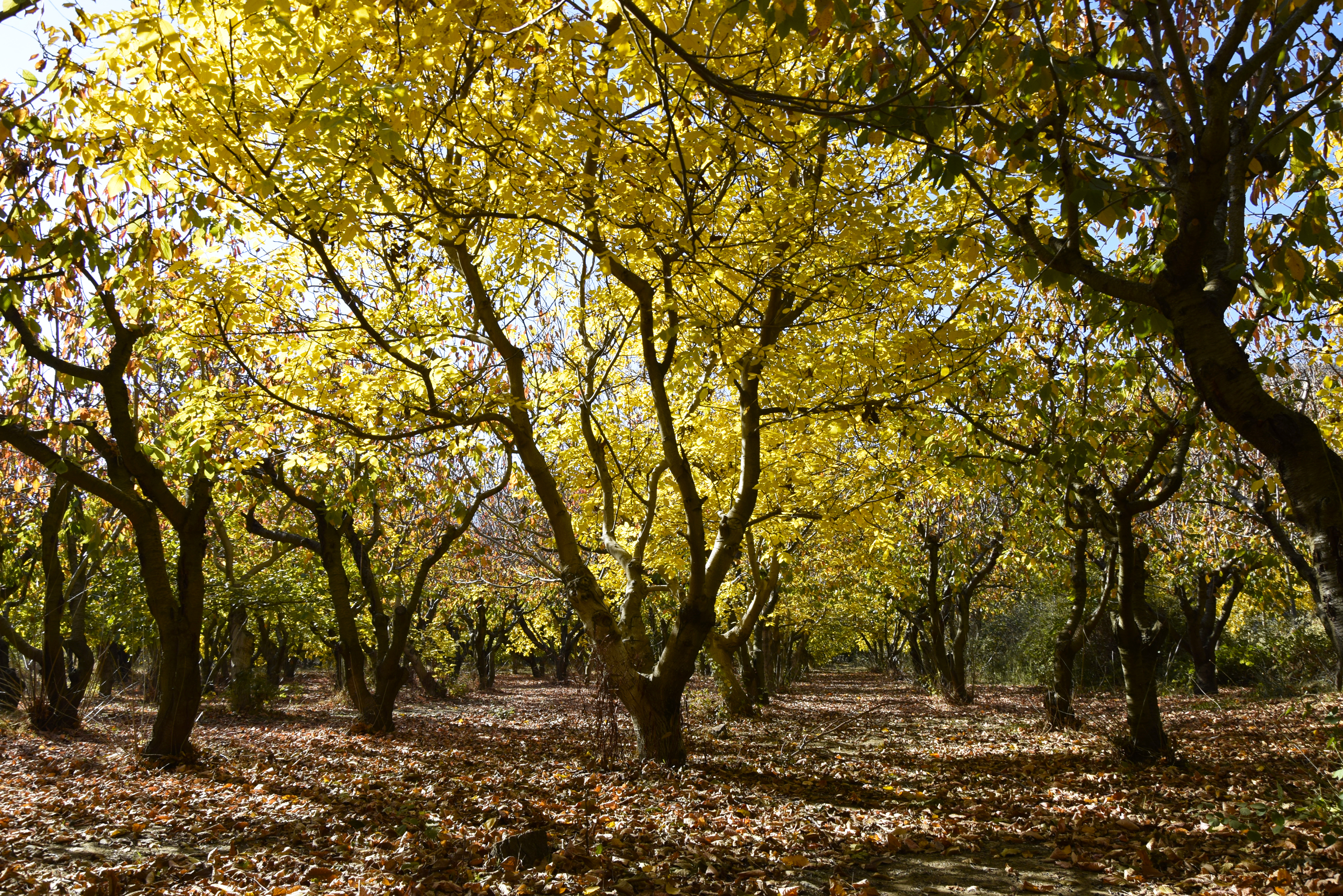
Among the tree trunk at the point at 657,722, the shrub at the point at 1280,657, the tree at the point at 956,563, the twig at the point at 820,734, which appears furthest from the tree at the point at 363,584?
the shrub at the point at 1280,657

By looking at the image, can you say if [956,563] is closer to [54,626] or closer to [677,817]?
[677,817]

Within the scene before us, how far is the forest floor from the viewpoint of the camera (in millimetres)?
4453

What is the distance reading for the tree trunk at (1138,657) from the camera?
24.9ft

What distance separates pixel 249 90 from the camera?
15.5 ft

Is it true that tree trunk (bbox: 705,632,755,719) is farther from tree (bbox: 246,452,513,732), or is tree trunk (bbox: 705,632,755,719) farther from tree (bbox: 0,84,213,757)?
tree (bbox: 0,84,213,757)

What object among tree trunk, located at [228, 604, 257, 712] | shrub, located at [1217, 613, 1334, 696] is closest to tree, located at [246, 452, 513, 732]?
tree trunk, located at [228, 604, 257, 712]

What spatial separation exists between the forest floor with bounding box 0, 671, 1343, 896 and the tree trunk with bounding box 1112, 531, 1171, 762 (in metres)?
0.31

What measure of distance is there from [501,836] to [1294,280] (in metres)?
5.60

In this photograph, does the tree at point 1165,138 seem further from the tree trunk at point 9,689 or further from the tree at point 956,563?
the tree trunk at point 9,689

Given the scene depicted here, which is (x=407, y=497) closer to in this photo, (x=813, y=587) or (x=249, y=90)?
(x=249, y=90)

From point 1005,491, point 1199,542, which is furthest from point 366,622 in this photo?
point 1199,542

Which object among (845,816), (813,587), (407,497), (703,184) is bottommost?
(845,816)

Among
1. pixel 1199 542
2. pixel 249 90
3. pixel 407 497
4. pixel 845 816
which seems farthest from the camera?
pixel 1199 542

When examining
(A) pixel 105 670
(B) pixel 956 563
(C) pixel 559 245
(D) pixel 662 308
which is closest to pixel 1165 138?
(D) pixel 662 308
